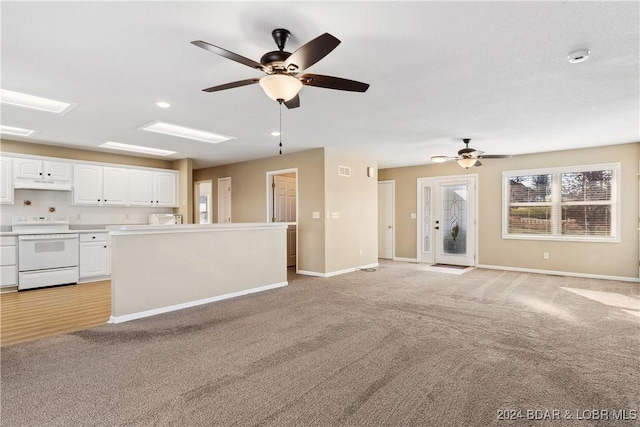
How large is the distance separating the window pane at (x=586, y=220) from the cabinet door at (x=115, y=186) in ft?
29.2

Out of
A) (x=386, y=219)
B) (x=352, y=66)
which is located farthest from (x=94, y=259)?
(x=386, y=219)

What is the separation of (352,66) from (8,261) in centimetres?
598

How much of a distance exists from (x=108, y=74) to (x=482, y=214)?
732cm

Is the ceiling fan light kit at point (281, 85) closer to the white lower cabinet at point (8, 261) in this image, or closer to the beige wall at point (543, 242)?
the white lower cabinet at point (8, 261)

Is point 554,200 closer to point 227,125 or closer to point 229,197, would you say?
point 227,125

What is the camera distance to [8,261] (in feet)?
17.0

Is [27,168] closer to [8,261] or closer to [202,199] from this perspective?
[8,261]

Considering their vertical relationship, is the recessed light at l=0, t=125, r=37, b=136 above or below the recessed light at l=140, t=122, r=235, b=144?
below

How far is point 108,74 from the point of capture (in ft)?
10.0

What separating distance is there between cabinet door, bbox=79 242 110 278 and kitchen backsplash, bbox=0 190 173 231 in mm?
816

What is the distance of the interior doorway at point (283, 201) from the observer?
7.50 m

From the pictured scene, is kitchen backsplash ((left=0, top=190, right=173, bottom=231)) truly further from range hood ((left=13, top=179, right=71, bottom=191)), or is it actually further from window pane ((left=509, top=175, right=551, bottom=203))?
window pane ((left=509, top=175, right=551, bottom=203))

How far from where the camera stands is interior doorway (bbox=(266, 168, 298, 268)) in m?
7.50

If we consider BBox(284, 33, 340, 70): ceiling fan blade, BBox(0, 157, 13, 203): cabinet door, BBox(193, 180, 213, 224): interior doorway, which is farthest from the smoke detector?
BBox(193, 180, 213, 224): interior doorway
